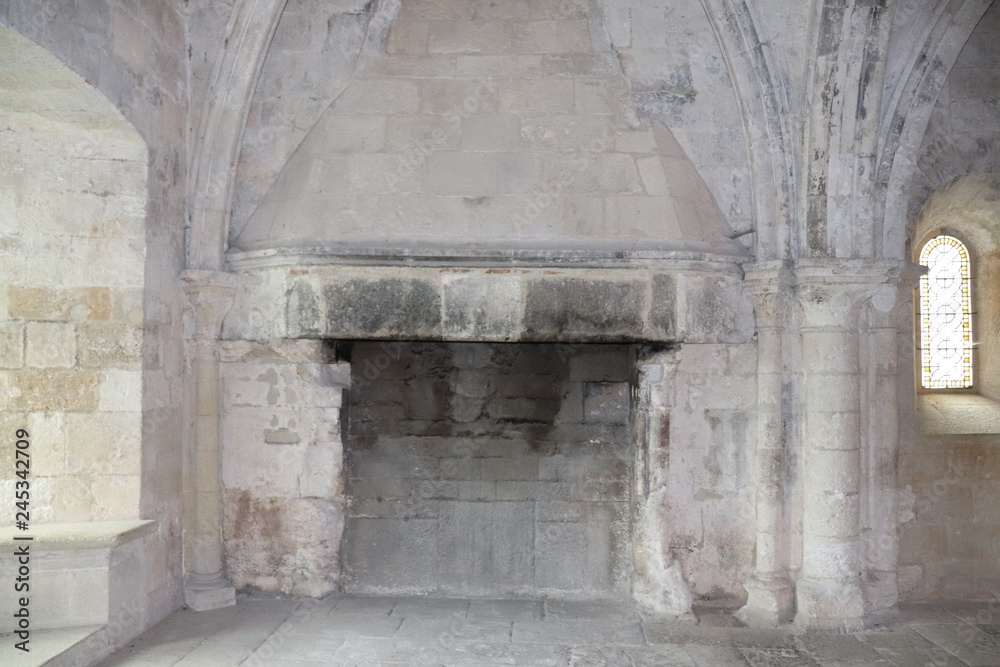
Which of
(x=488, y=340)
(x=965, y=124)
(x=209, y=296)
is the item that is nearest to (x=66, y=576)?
(x=209, y=296)

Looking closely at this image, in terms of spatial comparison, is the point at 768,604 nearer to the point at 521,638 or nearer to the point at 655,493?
the point at 655,493

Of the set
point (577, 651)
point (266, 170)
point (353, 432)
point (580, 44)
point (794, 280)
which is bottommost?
point (577, 651)

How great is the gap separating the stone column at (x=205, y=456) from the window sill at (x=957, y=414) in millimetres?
4495

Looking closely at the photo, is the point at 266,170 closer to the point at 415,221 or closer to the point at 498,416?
the point at 415,221

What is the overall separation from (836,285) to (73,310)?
433 cm

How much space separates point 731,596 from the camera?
5.33 metres

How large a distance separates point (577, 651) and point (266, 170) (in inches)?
135

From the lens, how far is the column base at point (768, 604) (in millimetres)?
5070

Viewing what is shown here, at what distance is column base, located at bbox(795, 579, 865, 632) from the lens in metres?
4.96

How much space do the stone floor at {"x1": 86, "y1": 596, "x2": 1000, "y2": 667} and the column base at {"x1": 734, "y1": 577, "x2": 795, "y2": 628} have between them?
11 cm

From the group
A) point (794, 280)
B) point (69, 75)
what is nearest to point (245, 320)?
point (69, 75)

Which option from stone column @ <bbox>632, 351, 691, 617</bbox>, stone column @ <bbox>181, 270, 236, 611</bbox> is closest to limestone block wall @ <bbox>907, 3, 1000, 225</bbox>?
stone column @ <bbox>632, 351, 691, 617</bbox>

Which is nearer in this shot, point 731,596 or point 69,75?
point 69,75

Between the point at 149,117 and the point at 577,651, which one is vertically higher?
the point at 149,117
